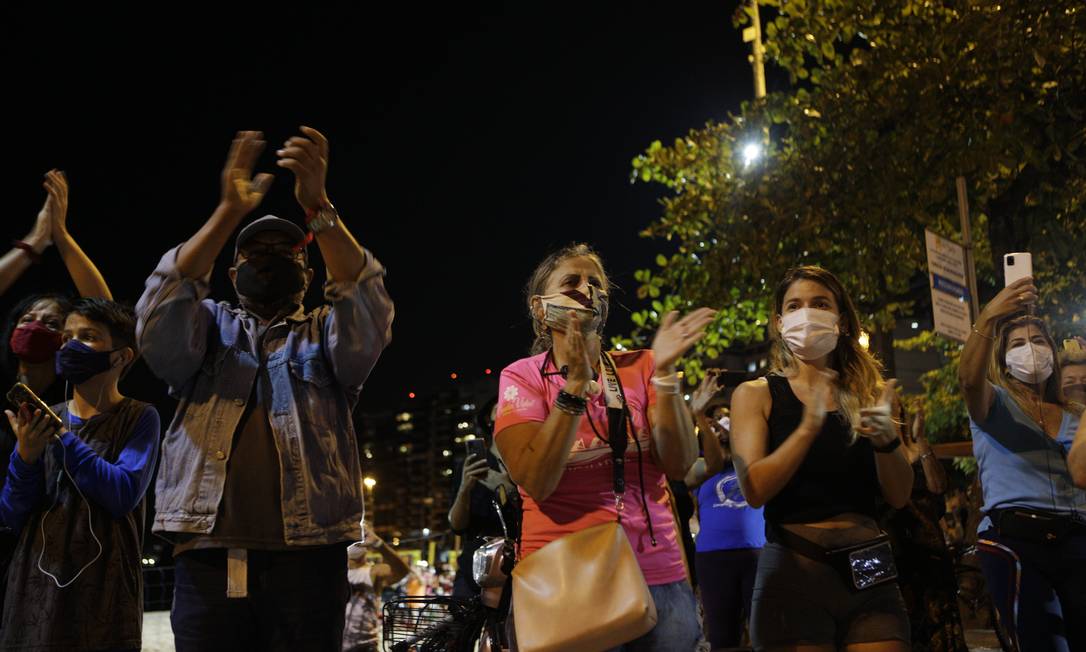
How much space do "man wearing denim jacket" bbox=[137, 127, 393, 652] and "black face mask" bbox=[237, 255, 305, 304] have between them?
12 mm

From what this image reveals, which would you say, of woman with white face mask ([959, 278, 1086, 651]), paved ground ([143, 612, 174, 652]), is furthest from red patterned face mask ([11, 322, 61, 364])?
paved ground ([143, 612, 174, 652])

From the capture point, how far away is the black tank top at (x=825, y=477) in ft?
13.4

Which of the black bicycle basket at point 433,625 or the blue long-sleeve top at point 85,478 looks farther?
the black bicycle basket at point 433,625

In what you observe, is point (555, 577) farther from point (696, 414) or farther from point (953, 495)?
point (953, 495)

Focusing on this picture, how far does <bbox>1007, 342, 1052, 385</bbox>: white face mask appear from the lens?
5523 mm

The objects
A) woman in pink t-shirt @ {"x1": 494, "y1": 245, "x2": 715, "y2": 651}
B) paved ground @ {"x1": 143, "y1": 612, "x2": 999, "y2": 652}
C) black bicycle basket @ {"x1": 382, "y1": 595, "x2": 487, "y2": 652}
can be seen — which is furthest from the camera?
paved ground @ {"x1": 143, "y1": 612, "x2": 999, "y2": 652}

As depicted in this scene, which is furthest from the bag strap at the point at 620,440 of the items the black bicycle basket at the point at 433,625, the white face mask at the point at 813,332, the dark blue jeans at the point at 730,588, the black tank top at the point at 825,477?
the dark blue jeans at the point at 730,588

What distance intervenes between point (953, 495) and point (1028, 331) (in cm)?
425

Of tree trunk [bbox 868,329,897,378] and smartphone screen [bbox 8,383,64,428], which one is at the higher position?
tree trunk [bbox 868,329,897,378]

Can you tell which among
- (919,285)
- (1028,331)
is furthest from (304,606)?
(919,285)

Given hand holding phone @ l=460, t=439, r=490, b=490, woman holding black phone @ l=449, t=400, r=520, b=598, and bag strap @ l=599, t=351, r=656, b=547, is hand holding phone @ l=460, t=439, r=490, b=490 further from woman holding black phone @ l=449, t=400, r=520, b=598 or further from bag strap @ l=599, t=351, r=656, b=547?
bag strap @ l=599, t=351, r=656, b=547

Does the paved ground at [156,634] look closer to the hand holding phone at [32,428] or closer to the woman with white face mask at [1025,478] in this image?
the hand holding phone at [32,428]

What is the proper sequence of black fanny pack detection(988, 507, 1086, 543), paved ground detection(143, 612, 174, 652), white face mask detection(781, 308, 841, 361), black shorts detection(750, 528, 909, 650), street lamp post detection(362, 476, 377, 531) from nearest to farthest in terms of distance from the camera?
black shorts detection(750, 528, 909, 650), white face mask detection(781, 308, 841, 361), street lamp post detection(362, 476, 377, 531), black fanny pack detection(988, 507, 1086, 543), paved ground detection(143, 612, 174, 652)

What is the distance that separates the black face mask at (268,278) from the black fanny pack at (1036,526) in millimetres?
3783
